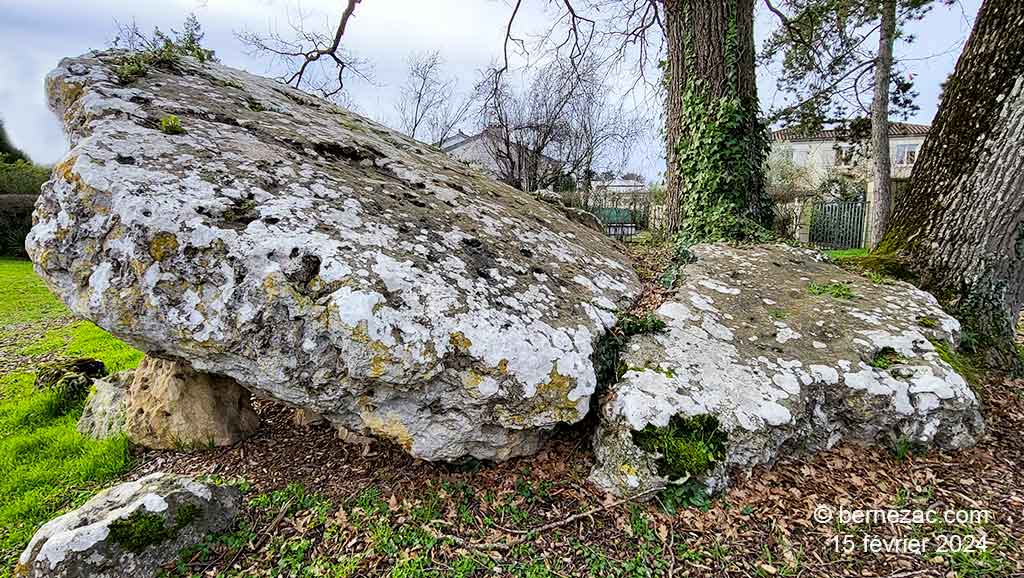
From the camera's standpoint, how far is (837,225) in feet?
50.6

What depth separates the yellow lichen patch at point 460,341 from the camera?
212 centimetres

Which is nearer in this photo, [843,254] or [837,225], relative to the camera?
[843,254]

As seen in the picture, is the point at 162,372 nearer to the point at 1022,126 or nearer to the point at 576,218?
the point at 576,218

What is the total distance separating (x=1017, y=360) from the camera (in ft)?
10.8

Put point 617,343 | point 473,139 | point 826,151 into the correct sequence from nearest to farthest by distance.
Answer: point 617,343
point 473,139
point 826,151

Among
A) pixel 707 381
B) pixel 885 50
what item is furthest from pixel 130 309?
pixel 885 50

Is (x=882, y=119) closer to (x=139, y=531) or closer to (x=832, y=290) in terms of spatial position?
(x=832, y=290)

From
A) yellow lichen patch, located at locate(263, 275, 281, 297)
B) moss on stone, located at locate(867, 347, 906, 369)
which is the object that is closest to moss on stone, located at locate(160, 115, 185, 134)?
yellow lichen patch, located at locate(263, 275, 281, 297)

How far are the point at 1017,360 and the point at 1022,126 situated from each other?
163 cm

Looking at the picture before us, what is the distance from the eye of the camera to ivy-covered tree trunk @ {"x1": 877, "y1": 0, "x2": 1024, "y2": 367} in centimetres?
309

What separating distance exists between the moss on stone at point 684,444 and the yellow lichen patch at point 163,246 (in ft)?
7.66

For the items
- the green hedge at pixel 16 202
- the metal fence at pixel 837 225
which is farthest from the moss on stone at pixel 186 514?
the metal fence at pixel 837 225

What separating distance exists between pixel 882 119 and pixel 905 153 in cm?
2291

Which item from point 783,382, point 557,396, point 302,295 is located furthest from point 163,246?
point 783,382
